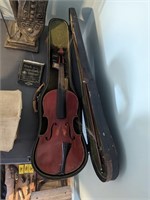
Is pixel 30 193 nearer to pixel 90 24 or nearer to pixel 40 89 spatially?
pixel 40 89

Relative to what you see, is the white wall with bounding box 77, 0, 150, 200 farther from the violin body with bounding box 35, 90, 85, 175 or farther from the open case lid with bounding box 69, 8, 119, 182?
the violin body with bounding box 35, 90, 85, 175

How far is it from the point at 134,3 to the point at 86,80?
0.29 meters

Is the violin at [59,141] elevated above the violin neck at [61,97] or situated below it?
below

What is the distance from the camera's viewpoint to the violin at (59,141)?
80 cm

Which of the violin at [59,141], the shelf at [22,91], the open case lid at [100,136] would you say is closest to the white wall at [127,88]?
the open case lid at [100,136]

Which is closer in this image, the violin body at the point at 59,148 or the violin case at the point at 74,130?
the violin case at the point at 74,130

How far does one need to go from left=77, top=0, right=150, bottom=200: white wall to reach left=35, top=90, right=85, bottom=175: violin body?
0.16m

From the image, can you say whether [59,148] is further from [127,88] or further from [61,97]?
[127,88]

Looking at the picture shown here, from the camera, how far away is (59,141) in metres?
0.82

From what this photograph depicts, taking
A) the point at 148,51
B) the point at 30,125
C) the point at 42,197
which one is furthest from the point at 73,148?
the point at 42,197

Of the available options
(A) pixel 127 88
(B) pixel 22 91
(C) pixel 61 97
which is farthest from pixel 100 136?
(B) pixel 22 91

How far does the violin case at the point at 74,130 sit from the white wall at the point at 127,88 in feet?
0.20

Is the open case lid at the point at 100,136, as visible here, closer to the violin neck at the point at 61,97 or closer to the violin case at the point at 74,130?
the violin case at the point at 74,130

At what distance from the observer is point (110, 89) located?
799mm
